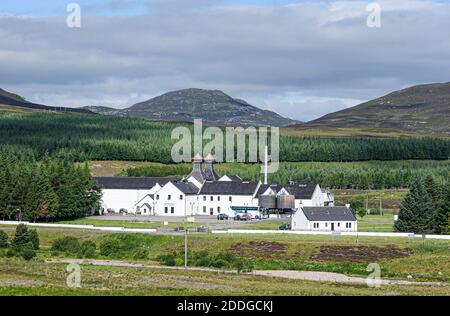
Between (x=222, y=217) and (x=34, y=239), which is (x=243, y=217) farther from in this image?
(x=34, y=239)

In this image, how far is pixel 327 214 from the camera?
309 feet

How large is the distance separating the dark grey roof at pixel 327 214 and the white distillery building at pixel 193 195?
20.1m

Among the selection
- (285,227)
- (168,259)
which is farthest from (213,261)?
(285,227)

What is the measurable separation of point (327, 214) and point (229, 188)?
92.4 ft

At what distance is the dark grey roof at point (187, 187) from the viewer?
119 m

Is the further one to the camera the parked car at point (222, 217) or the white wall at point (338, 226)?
the parked car at point (222, 217)

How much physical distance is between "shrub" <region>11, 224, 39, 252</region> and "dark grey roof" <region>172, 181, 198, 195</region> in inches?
1625

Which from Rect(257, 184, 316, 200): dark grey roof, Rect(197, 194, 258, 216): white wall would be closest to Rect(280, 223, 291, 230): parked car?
Rect(257, 184, 316, 200): dark grey roof

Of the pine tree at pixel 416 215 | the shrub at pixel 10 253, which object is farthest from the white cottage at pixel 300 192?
Result: the shrub at pixel 10 253

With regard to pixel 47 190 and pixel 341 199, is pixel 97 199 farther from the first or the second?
pixel 341 199

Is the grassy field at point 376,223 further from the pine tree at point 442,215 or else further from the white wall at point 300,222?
the white wall at point 300,222

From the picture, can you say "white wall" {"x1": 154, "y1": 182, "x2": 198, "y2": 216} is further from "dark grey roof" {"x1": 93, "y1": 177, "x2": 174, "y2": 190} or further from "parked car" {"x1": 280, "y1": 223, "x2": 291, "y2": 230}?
"parked car" {"x1": 280, "y1": 223, "x2": 291, "y2": 230}
